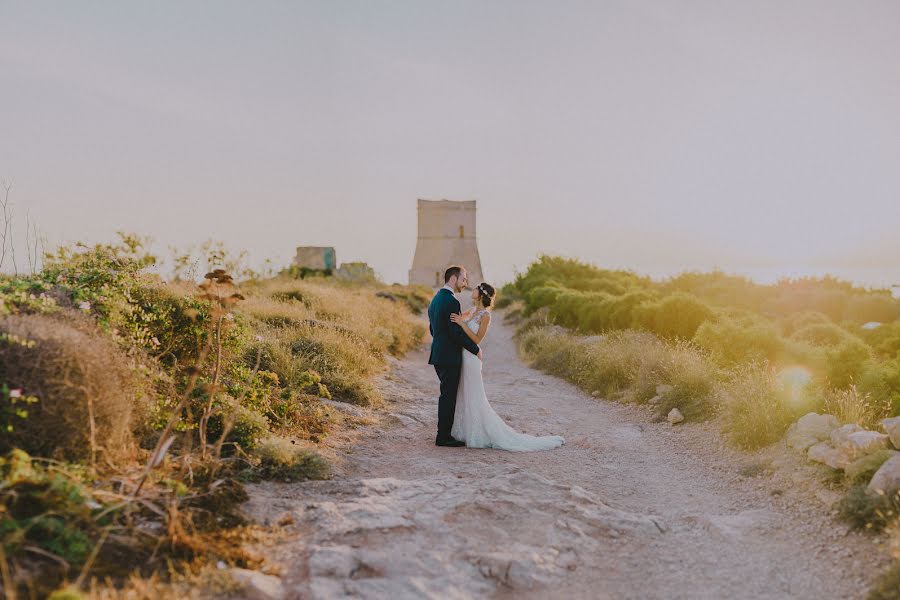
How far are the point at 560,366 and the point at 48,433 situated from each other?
1045cm

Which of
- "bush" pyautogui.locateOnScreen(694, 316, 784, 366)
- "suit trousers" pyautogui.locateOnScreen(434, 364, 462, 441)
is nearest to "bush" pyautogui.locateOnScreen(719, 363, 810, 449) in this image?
"bush" pyautogui.locateOnScreen(694, 316, 784, 366)

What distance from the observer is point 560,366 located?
1359 centimetres

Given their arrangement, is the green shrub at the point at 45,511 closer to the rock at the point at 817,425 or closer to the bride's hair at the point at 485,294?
the bride's hair at the point at 485,294

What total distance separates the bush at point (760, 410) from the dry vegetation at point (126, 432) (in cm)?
463

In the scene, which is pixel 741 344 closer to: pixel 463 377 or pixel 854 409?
pixel 854 409

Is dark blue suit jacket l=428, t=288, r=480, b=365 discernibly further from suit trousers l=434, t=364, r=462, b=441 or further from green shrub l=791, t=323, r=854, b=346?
green shrub l=791, t=323, r=854, b=346

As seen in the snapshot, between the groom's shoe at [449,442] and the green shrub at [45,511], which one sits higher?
the green shrub at [45,511]

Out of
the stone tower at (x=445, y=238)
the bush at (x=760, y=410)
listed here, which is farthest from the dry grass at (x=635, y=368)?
the stone tower at (x=445, y=238)

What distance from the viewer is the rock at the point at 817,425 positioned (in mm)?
6402

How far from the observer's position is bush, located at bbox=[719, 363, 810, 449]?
7113mm

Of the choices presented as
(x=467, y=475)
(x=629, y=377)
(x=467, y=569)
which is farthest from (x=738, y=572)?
(x=629, y=377)

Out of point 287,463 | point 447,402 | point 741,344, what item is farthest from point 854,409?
point 287,463

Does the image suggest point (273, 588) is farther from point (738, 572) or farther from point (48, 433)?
point (738, 572)

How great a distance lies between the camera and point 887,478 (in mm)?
4984
